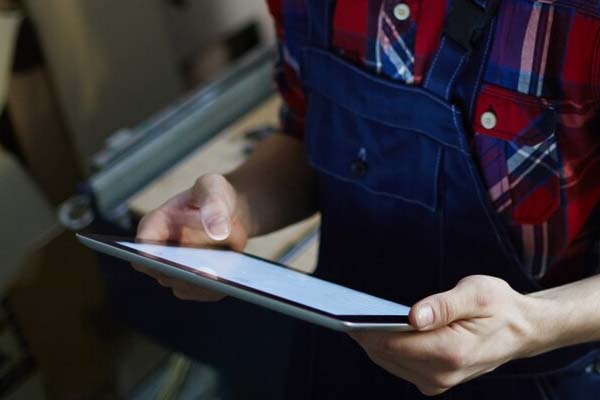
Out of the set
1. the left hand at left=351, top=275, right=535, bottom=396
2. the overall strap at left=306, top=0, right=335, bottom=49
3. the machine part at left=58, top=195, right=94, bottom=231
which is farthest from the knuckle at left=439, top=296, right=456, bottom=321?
the machine part at left=58, top=195, right=94, bottom=231

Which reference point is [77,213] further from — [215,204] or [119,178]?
[215,204]

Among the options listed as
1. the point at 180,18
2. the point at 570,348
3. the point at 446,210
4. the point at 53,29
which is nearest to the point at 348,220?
the point at 446,210

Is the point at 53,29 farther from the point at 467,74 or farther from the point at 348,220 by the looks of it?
the point at 467,74

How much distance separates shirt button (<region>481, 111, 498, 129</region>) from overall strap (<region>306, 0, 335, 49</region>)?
0.16m

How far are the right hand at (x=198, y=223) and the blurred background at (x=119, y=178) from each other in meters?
0.06

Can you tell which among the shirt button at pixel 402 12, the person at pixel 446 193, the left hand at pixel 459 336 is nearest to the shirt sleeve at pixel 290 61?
the person at pixel 446 193

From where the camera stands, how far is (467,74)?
1.83ft

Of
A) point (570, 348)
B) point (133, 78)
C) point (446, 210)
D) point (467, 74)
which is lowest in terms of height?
point (133, 78)

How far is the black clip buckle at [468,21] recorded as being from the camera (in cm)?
53

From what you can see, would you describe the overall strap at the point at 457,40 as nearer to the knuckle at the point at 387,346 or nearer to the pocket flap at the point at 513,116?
the pocket flap at the point at 513,116

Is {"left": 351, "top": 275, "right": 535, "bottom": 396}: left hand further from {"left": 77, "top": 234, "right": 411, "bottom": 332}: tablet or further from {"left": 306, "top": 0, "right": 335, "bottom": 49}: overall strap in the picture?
{"left": 306, "top": 0, "right": 335, "bottom": 49}: overall strap

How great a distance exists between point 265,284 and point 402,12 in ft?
0.79

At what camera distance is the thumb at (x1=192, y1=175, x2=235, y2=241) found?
629mm

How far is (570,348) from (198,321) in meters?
0.47
